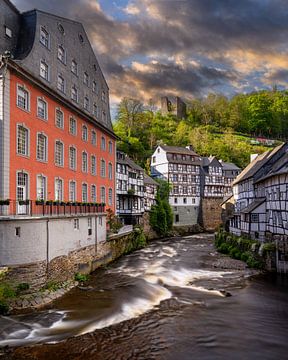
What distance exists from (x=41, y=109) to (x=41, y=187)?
4.83 m

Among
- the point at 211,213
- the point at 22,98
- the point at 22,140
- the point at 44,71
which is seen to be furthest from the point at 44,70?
the point at 211,213

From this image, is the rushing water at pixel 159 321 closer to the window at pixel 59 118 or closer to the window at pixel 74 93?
the window at pixel 59 118

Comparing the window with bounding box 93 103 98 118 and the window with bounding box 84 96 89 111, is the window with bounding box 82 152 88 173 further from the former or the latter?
the window with bounding box 93 103 98 118

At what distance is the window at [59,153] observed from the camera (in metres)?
22.9

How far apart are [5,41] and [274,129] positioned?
97.6 metres

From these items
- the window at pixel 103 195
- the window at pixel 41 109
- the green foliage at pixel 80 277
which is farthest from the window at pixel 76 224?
the window at pixel 103 195

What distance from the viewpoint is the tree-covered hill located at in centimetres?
7400

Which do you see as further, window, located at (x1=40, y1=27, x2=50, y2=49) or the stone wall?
the stone wall

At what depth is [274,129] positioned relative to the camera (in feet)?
342

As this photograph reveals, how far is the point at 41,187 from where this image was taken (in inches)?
822

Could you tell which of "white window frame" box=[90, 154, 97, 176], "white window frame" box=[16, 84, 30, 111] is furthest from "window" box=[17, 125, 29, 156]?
"white window frame" box=[90, 154, 97, 176]

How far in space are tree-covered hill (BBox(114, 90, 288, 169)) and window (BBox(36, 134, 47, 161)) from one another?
143 ft

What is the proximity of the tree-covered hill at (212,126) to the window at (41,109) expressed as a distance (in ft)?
142

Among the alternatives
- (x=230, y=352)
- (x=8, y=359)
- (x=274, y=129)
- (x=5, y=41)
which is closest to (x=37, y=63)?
(x=5, y=41)
